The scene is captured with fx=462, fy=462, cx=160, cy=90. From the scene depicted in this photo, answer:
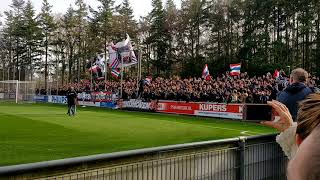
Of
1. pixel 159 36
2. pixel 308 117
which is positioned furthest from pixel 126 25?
pixel 308 117

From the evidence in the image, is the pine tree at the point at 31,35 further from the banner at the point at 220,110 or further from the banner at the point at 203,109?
the banner at the point at 220,110

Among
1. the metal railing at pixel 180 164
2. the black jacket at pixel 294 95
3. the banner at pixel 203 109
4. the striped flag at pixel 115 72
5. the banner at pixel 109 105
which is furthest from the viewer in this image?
the striped flag at pixel 115 72

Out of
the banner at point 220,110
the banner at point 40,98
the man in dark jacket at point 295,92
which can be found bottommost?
the banner at point 220,110

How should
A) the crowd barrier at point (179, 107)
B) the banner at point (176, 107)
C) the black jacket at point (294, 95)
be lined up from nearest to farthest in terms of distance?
the black jacket at point (294, 95)
the crowd barrier at point (179, 107)
the banner at point (176, 107)

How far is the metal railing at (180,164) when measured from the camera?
13.3 feet

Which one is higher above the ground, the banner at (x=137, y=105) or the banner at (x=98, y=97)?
the banner at (x=98, y=97)

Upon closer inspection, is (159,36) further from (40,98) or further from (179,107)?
(179,107)

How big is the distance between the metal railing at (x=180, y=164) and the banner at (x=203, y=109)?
78.4ft

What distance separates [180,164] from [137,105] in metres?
38.6

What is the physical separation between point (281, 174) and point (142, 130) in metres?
15.7

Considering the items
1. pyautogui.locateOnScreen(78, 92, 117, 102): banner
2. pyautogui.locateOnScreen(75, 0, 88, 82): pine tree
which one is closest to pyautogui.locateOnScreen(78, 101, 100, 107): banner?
pyautogui.locateOnScreen(78, 92, 117, 102): banner

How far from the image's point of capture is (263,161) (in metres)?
7.02

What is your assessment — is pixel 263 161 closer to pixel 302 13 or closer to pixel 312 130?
pixel 312 130

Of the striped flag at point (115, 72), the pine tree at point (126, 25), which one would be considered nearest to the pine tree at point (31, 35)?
the pine tree at point (126, 25)
